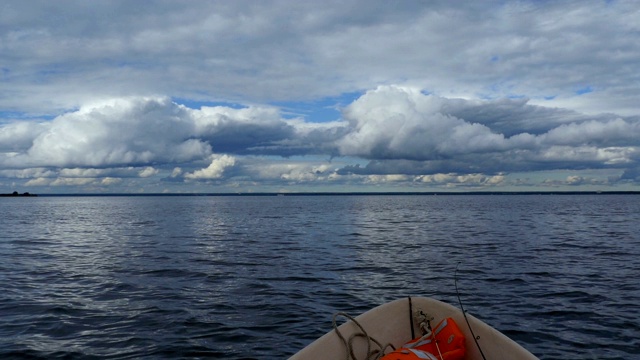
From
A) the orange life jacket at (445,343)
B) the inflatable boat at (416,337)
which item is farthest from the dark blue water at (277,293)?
the orange life jacket at (445,343)

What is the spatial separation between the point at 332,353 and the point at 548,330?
7935 mm

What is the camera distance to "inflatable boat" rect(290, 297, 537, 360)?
8008mm

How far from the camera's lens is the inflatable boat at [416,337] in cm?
801

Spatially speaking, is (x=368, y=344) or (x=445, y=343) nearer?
(x=445, y=343)

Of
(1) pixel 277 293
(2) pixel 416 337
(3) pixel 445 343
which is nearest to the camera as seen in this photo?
(3) pixel 445 343

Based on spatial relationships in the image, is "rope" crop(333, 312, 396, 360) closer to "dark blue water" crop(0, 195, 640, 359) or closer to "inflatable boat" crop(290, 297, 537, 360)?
"inflatable boat" crop(290, 297, 537, 360)

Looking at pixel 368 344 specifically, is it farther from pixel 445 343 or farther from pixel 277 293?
pixel 277 293

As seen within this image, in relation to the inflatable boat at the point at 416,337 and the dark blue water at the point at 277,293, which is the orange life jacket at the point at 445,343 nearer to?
the inflatable boat at the point at 416,337

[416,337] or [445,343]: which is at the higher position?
[445,343]

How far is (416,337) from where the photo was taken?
8938mm

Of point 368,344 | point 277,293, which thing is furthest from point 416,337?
point 277,293

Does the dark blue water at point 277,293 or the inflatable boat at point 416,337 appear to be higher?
the inflatable boat at point 416,337

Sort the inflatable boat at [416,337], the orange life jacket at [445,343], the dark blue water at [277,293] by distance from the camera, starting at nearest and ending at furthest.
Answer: the inflatable boat at [416,337]
the orange life jacket at [445,343]
the dark blue water at [277,293]

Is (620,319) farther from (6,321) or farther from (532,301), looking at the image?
(6,321)
